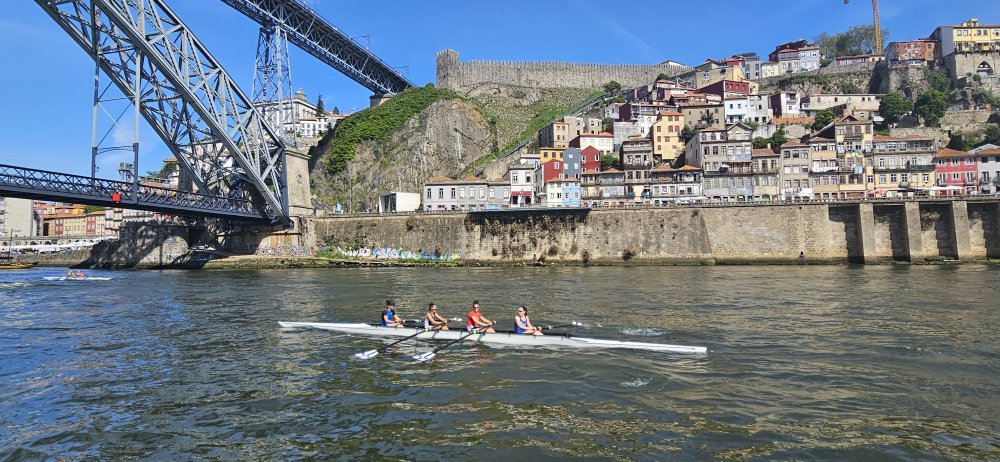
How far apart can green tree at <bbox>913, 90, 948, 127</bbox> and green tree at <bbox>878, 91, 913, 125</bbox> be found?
7.39 ft

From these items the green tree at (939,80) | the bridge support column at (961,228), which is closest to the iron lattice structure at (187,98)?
the bridge support column at (961,228)

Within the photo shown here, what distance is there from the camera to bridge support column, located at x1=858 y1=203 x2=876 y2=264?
1736 inches

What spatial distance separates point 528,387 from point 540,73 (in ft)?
322

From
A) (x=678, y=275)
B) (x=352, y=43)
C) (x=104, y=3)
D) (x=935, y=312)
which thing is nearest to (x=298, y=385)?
(x=935, y=312)

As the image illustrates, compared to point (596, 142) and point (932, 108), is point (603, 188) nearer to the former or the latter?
point (596, 142)

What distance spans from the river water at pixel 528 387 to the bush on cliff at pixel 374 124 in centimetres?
4740

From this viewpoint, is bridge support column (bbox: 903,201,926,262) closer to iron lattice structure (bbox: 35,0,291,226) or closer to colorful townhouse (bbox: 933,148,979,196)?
colorful townhouse (bbox: 933,148,979,196)

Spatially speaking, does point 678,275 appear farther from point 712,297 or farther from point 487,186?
point 487,186

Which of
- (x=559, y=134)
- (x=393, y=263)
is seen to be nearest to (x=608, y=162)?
(x=559, y=134)

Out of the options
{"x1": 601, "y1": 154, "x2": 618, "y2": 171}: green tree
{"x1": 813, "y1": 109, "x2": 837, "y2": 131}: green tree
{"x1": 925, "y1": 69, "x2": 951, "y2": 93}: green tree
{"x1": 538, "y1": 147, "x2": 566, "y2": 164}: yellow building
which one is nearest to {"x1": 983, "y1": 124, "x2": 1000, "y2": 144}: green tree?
{"x1": 925, "y1": 69, "x2": 951, "y2": 93}: green tree

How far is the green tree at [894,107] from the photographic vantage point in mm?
72562

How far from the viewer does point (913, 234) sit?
43.9 metres

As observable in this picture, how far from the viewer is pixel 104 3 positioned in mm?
36688

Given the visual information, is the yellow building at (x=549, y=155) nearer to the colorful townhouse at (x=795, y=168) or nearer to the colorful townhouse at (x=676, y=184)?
the colorful townhouse at (x=676, y=184)
